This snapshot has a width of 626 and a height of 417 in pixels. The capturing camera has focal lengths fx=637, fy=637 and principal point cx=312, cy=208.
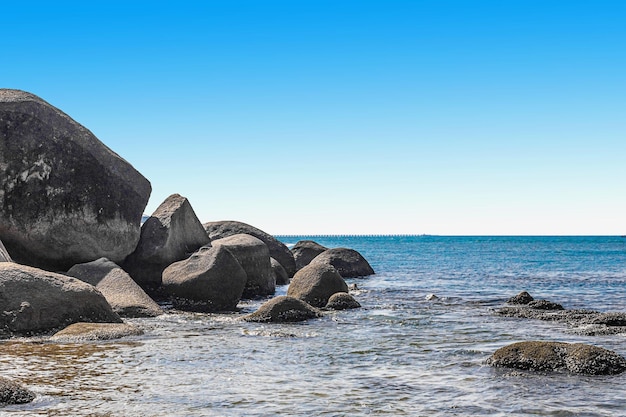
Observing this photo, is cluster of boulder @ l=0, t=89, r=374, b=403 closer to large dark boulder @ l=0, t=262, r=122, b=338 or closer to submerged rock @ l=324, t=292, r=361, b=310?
submerged rock @ l=324, t=292, r=361, b=310

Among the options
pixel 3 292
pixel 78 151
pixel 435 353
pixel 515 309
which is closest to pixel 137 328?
pixel 3 292

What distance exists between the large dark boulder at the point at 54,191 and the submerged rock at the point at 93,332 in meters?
7.13

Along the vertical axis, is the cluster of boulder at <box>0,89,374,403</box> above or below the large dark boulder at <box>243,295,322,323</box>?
above

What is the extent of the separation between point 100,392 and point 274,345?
18.1ft

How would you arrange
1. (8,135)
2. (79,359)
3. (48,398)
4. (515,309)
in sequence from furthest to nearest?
(515,309) < (8,135) < (79,359) < (48,398)

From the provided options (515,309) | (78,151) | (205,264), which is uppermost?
(78,151)

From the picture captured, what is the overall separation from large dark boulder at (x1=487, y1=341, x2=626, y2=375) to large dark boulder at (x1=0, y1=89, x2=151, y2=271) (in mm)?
14939

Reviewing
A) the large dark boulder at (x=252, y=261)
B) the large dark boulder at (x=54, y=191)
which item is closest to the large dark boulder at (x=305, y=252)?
the large dark boulder at (x=252, y=261)

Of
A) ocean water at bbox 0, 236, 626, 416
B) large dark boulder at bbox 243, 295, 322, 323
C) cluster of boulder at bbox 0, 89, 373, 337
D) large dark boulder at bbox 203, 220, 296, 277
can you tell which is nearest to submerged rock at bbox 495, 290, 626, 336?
ocean water at bbox 0, 236, 626, 416

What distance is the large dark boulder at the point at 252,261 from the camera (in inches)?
1008

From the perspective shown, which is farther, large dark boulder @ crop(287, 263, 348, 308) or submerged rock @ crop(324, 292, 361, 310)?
large dark boulder @ crop(287, 263, 348, 308)

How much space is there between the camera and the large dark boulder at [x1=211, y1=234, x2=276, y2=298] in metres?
25.6

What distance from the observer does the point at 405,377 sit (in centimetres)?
1149

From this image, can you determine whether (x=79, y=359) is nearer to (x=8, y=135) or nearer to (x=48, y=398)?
(x=48, y=398)
